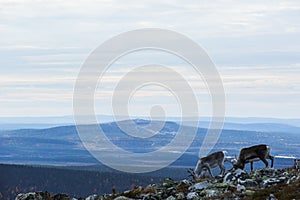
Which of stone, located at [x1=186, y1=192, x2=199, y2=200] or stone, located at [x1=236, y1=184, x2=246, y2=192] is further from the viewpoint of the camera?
stone, located at [x1=186, y1=192, x2=199, y2=200]

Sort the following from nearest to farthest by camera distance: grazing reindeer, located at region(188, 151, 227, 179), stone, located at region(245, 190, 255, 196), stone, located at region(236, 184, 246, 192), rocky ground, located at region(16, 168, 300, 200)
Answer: rocky ground, located at region(16, 168, 300, 200) → stone, located at region(245, 190, 255, 196) → stone, located at region(236, 184, 246, 192) → grazing reindeer, located at region(188, 151, 227, 179)

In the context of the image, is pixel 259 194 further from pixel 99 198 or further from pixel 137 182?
pixel 137 182

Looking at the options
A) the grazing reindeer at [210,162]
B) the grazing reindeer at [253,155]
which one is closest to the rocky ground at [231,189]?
the grazing reindeer at [253,155]

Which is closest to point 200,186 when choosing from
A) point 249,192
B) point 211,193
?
point 211,193

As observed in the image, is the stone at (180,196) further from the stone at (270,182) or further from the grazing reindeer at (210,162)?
the grazing reindeer at (210,162)

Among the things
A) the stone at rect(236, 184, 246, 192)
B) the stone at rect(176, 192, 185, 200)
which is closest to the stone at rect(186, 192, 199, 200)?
the stone at rect(176, 192, 185, 200)

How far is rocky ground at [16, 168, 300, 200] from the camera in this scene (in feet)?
81.7

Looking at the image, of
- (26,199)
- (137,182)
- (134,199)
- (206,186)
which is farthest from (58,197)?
(137,182)

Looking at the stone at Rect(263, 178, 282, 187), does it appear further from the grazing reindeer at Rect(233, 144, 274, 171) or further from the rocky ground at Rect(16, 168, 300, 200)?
the grazing reindeer at Rect(233, 144, 274, 171)

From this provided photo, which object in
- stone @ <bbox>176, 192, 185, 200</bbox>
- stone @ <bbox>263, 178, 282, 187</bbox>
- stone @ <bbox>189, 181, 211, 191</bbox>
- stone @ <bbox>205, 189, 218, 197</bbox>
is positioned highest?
stone @ <bbox>263, 178, 282, 187</bbox>

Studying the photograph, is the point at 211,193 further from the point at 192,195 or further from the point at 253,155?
the point at 253,155

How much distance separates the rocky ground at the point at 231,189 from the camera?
81.7 ft

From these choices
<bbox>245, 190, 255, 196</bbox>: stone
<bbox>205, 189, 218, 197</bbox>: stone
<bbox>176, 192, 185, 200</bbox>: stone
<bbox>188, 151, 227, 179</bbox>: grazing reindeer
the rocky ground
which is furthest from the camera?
<bbox>188, 151, 227, 179</bbox>: grazing reindeer

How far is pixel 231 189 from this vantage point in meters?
27.0
